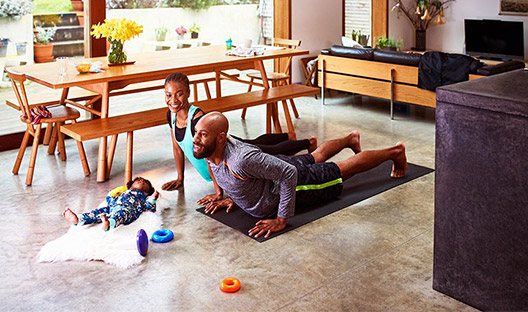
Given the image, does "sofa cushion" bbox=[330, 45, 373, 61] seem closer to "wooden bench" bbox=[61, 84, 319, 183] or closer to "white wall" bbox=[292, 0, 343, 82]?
"white wall" bbox=[292, 0, 343, 82]

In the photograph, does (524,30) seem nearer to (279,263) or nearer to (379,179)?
(379,179)

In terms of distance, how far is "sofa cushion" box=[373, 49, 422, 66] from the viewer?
6.49 metres

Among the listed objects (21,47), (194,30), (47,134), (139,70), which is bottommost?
(47,134)

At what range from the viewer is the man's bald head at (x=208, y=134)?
357 centimetres

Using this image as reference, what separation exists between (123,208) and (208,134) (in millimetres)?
787

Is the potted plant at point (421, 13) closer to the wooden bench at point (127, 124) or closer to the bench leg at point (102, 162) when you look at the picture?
the wooden bench at point (127, 124)

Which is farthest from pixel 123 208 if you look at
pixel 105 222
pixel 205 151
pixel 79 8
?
pixel 79 8

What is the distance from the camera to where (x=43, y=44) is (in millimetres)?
6090

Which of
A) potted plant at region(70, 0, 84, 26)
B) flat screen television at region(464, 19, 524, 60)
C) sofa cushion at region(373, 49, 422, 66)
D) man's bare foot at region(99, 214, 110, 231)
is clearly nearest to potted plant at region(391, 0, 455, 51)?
flat screen television at region(464, 19, 524, 60)

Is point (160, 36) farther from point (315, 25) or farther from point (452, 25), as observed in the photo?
point (452, 25)

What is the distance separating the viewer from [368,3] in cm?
894

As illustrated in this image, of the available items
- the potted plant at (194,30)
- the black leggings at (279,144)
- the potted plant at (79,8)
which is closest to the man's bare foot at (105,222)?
the black leggings at (279,144)

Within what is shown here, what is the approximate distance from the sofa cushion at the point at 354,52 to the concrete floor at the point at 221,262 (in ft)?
8.18

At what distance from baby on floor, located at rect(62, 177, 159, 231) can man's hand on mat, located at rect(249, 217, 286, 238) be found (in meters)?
0.78
